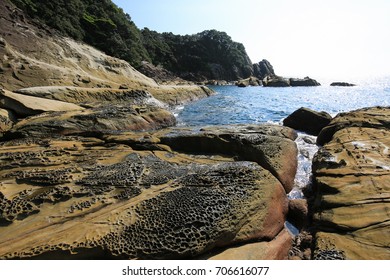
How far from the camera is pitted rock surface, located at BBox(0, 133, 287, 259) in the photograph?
2895 mm

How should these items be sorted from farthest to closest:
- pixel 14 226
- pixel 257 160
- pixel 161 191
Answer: pixel 257 160 < pixel 161 191 < pixel 14 226

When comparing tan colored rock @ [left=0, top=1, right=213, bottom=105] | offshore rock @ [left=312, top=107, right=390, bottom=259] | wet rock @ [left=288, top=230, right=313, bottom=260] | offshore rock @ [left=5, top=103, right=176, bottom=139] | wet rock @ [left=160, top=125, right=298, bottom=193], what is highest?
tan colored rock @ [left=0, top=1, right=213, bottom=105]

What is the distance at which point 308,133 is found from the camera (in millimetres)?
10414

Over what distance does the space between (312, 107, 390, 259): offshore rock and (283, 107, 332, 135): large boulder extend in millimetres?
3516

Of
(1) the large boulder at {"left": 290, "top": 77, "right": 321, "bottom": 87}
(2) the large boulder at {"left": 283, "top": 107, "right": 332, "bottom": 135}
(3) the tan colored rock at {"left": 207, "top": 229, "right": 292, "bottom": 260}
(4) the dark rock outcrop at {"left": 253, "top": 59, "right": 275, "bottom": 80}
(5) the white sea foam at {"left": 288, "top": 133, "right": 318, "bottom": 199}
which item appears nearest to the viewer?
(3) the tan colored rock at {"left": 207, "top": 229, "right": 292, "bottom": 260}

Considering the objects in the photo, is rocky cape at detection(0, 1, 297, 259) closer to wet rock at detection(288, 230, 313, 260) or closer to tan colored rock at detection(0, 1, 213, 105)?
wet rock at detection(288, 230, 313, 260)

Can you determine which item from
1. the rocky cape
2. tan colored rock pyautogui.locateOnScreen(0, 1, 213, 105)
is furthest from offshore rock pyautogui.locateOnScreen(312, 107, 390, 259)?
tan colored rock pyautogui.locateOnScreen(0, 1, 213, 105)

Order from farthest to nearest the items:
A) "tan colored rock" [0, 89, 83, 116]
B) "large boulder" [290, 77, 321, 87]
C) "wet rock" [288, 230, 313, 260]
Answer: "large boulder" [290, 77, 321, 87] → "tan colored rock" [0, 89, 83, 116] → "wet rock" [288, 230, 313, 260]


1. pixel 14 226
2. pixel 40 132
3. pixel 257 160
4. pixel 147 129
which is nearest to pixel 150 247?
pixel 14 226

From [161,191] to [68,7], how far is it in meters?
29.5

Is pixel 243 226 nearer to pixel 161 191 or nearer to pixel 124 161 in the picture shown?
pixel 161 191

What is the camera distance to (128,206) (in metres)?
3.44

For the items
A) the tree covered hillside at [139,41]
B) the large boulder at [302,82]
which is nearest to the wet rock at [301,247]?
the tree covered hillside at [139,41]

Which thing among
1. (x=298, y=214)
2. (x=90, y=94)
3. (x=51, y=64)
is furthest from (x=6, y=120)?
(x=51, y=64)
